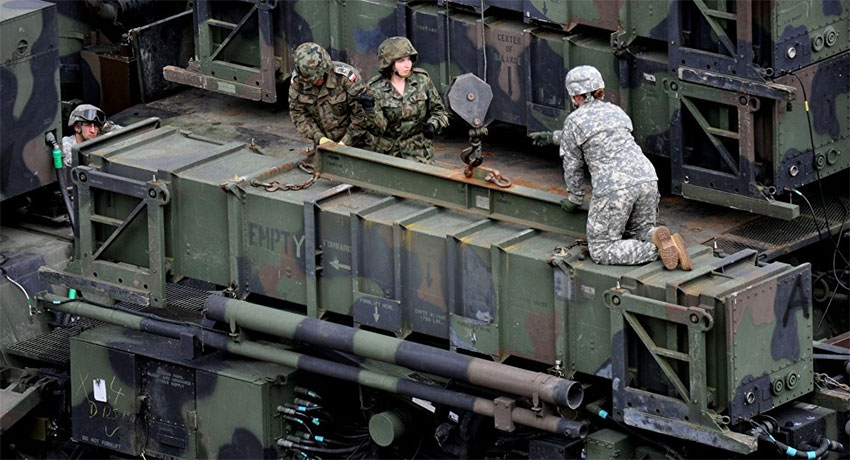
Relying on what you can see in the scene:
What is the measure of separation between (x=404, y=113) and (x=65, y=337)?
12.8ft

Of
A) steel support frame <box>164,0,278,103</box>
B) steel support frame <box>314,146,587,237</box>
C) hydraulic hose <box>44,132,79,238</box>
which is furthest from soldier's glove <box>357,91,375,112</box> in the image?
hydraulic hose <box>44,132,79,238</box>

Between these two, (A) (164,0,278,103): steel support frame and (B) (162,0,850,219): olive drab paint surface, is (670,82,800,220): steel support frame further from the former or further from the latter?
(A) (164,0,278,103): steel support frame

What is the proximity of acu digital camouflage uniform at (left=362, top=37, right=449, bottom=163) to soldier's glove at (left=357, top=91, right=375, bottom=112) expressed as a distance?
6cm

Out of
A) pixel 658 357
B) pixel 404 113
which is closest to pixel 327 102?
pixel 404 113

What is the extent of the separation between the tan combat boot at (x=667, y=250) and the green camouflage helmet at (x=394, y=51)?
2.97m

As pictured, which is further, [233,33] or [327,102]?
[233,33]

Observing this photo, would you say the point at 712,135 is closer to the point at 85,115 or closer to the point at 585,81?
the point at 585,81

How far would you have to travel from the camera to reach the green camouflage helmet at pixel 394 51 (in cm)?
1997

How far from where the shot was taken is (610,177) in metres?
18.2

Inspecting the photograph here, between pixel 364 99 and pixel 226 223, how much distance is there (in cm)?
144

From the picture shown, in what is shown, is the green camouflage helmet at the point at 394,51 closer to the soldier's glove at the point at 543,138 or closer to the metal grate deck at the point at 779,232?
the soldier's glove at the point at 543,138

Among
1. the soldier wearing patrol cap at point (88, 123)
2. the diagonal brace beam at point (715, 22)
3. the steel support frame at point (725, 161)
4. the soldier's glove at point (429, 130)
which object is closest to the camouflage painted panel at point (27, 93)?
the soldier wearing patrol cap at point (88, 123)

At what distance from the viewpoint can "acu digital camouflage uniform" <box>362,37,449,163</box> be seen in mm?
20188

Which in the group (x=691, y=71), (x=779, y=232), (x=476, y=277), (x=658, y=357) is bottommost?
(x=658, y=357)
